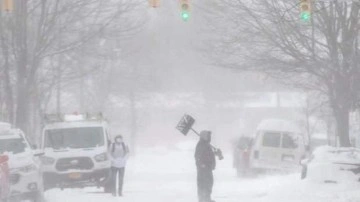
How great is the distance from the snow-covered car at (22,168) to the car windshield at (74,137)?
3.82 metres

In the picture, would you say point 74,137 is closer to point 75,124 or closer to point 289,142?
point 75,124

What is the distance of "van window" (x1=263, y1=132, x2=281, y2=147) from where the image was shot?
29.0 meters

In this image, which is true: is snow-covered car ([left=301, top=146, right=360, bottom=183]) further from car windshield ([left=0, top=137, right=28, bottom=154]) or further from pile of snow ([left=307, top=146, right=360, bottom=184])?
car windshield ([left=0, top=137, right=28, bottom=154])

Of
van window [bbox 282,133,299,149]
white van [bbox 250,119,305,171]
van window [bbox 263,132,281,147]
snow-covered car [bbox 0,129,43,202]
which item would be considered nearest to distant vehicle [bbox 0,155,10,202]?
snow-covered car [bbox 0,129,43,202]

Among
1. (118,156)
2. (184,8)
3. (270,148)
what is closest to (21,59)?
(118,156)

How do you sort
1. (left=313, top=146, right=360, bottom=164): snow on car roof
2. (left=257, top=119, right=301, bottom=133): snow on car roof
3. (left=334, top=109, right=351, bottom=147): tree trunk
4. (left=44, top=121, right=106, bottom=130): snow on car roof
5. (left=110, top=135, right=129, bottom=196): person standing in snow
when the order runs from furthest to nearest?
(left=257, top=119, right=301, bottom=133): snow on car roof → (left=334, top=109, right=351, bottom=147): tree trunk → (left=44, top=121, right=106, bottom=130): snow on car roof → (left=110, top=135, right=129, bottom=196): person standing in snow → (left=313, top=146, right=360, bottom=164): snow on car roof

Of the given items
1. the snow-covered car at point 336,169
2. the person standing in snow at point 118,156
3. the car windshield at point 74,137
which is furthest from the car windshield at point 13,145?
the snow-covered car at point 336,169

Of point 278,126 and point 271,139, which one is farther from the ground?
point 278,126

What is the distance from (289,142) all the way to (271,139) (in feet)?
2.12

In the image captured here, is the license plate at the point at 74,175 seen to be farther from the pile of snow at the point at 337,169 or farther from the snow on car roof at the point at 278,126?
the snow on car roof at the point at 278,126

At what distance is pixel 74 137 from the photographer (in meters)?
22.9

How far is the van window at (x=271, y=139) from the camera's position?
29047mm

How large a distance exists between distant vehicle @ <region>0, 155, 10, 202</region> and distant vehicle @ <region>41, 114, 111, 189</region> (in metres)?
5.77

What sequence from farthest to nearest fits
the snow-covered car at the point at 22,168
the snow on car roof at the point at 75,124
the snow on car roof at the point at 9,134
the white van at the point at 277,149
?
1. the white van at the point at 277,149
2. the snow on car roof at the point at 75,124
3. the snow on car roof at the point at 9,134
4. the snow-covered car at the point at 22,168
